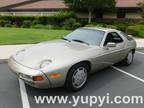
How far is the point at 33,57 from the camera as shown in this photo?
179 inches

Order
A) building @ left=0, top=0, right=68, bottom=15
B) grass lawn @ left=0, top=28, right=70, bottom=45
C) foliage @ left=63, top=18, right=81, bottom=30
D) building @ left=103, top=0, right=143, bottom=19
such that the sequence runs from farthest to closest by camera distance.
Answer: building @ left=0, top=0, right=68, bottom=15 < building @ left=103, top=0, right=143, bottom=19 < foliage @ left=63, top=18, right=81, bottom=30 < grass lawn @ left=0, top=28, right=70, bottom=45

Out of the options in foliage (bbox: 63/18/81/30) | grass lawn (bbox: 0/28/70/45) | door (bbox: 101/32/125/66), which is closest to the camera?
door (bbox: 101/32/125/66)

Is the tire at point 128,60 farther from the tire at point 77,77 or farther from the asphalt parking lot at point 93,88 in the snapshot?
the tire at point 77,77

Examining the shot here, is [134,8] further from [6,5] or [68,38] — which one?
[68,38]

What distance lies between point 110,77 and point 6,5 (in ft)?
101

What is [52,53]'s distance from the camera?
15.4 feet

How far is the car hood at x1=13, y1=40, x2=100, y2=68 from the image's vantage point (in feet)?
14.4

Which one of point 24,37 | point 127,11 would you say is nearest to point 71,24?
point 127,11

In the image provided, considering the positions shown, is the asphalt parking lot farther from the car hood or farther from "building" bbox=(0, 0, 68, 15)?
"building" bbox=(0, 0, 68, 15)

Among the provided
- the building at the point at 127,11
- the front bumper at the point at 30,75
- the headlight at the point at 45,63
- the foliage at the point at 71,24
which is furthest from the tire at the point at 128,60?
the building at the point at 127,11

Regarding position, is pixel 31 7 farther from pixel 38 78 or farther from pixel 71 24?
pixel 38 78

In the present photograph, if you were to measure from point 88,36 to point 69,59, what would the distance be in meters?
1.50

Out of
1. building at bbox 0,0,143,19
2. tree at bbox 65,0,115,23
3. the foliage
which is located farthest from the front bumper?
building at bbox 0,0,143,19

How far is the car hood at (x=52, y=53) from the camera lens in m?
4.40
